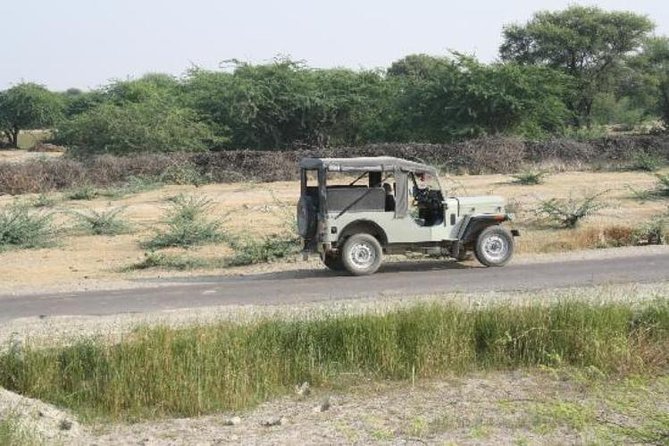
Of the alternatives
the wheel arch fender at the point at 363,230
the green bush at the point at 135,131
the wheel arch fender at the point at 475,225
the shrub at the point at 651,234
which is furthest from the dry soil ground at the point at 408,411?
the green bush at the point at 135,131

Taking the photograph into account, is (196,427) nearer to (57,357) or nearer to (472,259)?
(57,357)

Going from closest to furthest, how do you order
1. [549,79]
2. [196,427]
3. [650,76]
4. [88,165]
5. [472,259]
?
[196,427], [472,259], [88,165], [549,79], [650,76]

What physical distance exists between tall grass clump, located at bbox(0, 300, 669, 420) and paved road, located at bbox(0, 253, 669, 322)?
320 centimetres

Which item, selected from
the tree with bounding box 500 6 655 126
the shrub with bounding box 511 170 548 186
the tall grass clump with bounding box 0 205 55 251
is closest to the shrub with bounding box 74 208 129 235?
the tall grass clump with bounding box 0 205 55 251

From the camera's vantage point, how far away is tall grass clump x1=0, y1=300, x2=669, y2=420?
29.6ft

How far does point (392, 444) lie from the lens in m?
7.08

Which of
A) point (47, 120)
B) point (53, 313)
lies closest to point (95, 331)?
point (53, 313)

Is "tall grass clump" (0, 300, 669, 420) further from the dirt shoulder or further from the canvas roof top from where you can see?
the canvas roof top

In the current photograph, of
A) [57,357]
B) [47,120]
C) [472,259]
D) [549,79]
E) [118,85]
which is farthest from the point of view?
[47,120]

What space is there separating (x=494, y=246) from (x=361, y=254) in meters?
2.55

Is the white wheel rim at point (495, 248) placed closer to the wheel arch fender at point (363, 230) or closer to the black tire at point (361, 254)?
the wheel arch fender at point (363, 230)

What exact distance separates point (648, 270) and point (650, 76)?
44.8m

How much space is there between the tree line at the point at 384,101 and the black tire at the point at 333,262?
25370 mm

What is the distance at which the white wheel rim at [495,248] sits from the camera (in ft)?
52.5
